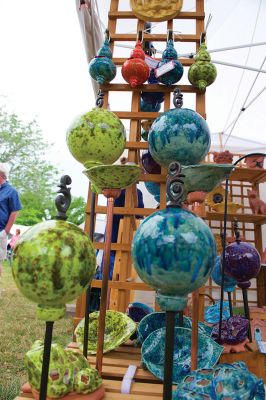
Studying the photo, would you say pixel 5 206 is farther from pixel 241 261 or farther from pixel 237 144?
pixel 237 144

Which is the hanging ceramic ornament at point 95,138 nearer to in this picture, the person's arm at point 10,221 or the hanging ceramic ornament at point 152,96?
the hanging ceramic ornament at point 152,96

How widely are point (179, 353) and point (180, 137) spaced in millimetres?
635

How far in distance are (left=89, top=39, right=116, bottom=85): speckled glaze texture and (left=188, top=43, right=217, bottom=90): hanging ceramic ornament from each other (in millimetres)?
288

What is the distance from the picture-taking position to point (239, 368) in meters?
0.62

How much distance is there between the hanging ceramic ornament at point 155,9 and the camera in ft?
4.27

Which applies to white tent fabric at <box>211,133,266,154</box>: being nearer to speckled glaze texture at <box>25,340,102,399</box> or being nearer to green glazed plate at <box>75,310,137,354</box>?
green glazed plate at <box>75,310,137,354</box>

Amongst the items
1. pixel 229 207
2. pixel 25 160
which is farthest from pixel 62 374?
pixel 25 160

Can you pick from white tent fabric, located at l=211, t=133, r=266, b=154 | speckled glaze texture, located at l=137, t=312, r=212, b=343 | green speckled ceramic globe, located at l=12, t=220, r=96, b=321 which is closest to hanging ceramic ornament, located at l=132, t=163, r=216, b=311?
green speckled ceramic globe, located at l=12, t=220, r=96, b=321

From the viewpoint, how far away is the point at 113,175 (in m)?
0.78

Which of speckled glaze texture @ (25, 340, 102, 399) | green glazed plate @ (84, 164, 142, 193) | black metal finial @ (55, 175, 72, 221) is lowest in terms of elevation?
speckled glaze texture @ (25, 340, 102, 399)

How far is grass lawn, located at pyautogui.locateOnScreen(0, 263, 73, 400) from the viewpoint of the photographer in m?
1.31

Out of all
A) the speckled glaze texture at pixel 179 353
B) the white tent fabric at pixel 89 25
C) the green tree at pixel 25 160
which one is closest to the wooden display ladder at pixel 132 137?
the speckled glaze texture at pixel 179 353

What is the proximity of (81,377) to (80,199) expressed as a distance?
2234 cm

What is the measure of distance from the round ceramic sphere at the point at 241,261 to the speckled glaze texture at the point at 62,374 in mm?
595
